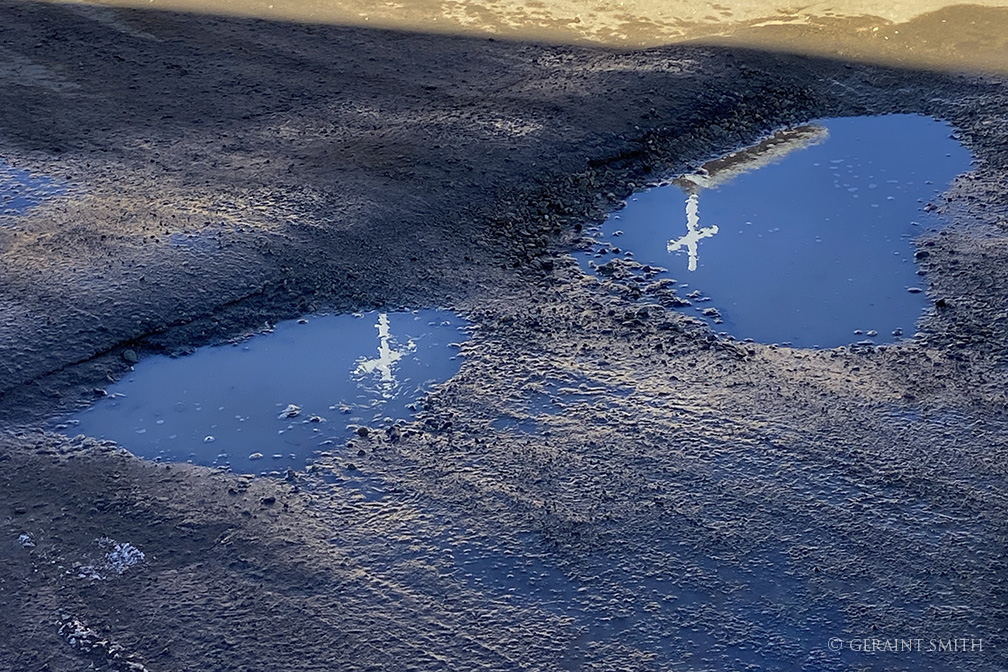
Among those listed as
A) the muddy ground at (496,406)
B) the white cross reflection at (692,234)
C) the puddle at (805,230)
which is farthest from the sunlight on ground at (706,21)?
the white cross reflection at (692,234)

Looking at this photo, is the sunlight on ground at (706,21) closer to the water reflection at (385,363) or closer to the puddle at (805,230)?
the puddle at (805,230)

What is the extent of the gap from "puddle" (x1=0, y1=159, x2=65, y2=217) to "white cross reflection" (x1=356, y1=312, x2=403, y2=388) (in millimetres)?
1924

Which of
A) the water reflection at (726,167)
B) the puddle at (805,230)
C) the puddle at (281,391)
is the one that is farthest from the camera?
the water reflection at (726,167)

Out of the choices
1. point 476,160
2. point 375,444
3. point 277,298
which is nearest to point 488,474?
point 375,444

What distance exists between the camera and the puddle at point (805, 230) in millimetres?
4512

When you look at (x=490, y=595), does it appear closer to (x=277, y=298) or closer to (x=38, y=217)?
(x=277, y=298)

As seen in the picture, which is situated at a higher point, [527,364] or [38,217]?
[38,217]

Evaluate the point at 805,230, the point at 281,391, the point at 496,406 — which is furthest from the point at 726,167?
the point at 281,391

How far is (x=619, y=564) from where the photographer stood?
3.37m

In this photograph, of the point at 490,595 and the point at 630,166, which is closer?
the point at 490,595

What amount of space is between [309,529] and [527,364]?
108 centimetres

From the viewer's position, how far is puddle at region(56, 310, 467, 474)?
12.8 ft

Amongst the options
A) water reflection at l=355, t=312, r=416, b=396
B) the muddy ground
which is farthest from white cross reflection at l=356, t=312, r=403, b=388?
the muddy ground

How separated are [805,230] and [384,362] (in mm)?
2002
